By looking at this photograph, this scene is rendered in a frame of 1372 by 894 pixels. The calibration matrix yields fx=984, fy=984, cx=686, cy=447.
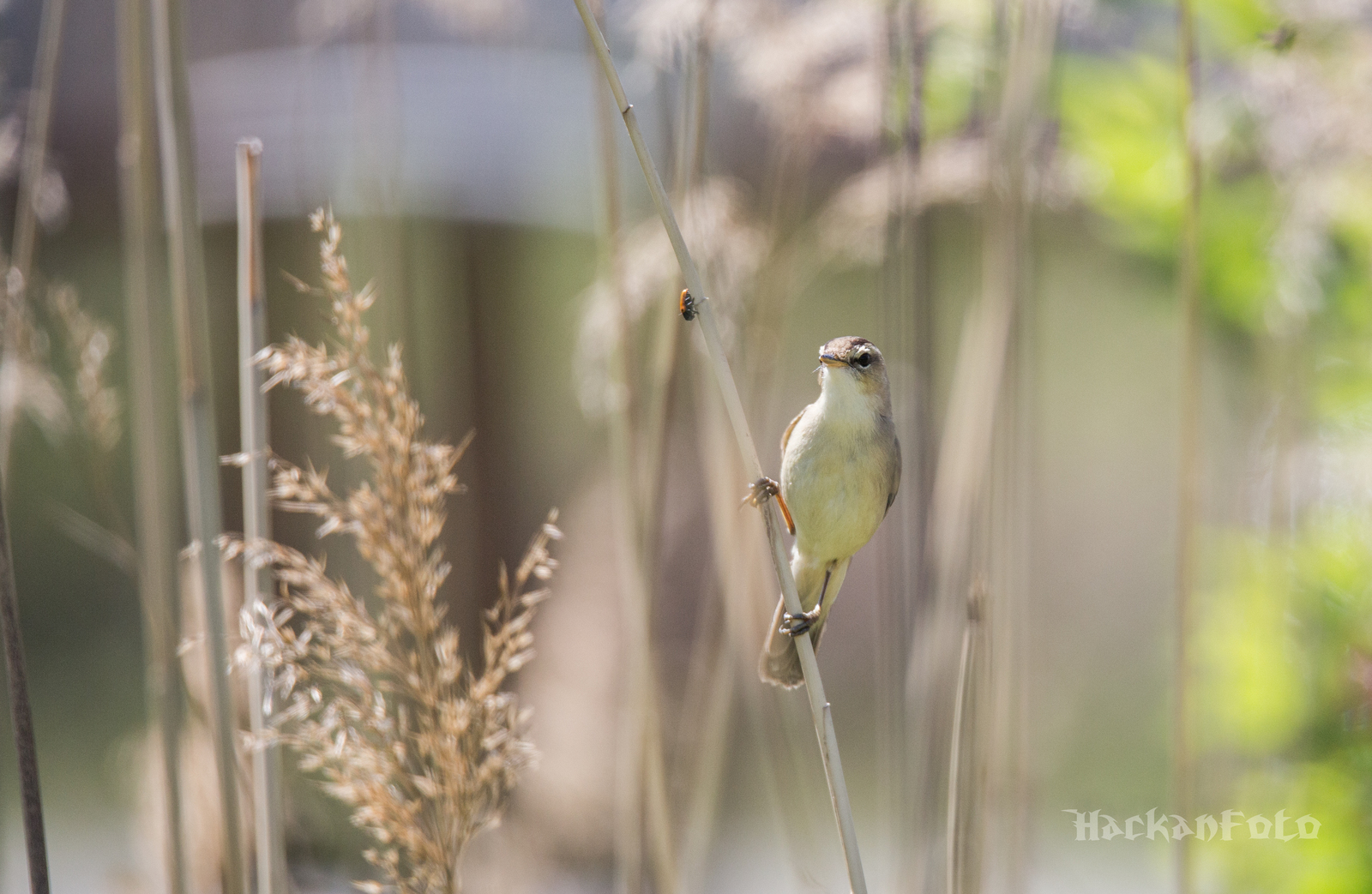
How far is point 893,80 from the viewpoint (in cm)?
150

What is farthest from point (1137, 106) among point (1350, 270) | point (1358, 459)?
point (1358, 459)

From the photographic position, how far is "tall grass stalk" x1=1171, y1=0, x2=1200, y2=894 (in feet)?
4.70

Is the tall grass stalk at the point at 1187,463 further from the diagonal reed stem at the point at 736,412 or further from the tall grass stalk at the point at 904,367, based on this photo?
the diagonal reed stem at the point at 736,412

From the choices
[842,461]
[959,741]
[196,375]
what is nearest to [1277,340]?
→ [842,461]

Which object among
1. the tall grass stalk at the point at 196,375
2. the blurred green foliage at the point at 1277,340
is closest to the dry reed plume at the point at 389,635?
the tall grass stalk at the point at 196,375

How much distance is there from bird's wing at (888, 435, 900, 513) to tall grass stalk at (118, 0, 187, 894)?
1.08 m

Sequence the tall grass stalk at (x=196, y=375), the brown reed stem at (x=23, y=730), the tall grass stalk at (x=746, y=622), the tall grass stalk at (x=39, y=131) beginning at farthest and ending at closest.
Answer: the tall grass stalk at (x=746, y=622) → the tall grass stalk at (x=39, y=131) → the tall grass stalk at (x=196, y=375) → the brown reed stem at (x=23, y=730)

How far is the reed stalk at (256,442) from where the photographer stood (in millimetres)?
1116

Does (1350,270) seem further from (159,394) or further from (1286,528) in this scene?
(159,394)

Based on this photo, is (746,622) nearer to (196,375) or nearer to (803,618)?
(803,618)

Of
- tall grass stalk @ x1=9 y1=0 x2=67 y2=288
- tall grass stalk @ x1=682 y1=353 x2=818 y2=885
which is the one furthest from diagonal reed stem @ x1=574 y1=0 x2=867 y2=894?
tall grass stalk @ x1=9 y1=0 x2=67 y2=288

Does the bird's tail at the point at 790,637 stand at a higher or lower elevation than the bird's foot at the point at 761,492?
lower

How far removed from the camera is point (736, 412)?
3.09ft

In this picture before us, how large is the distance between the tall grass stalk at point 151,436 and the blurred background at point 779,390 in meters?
0.04
